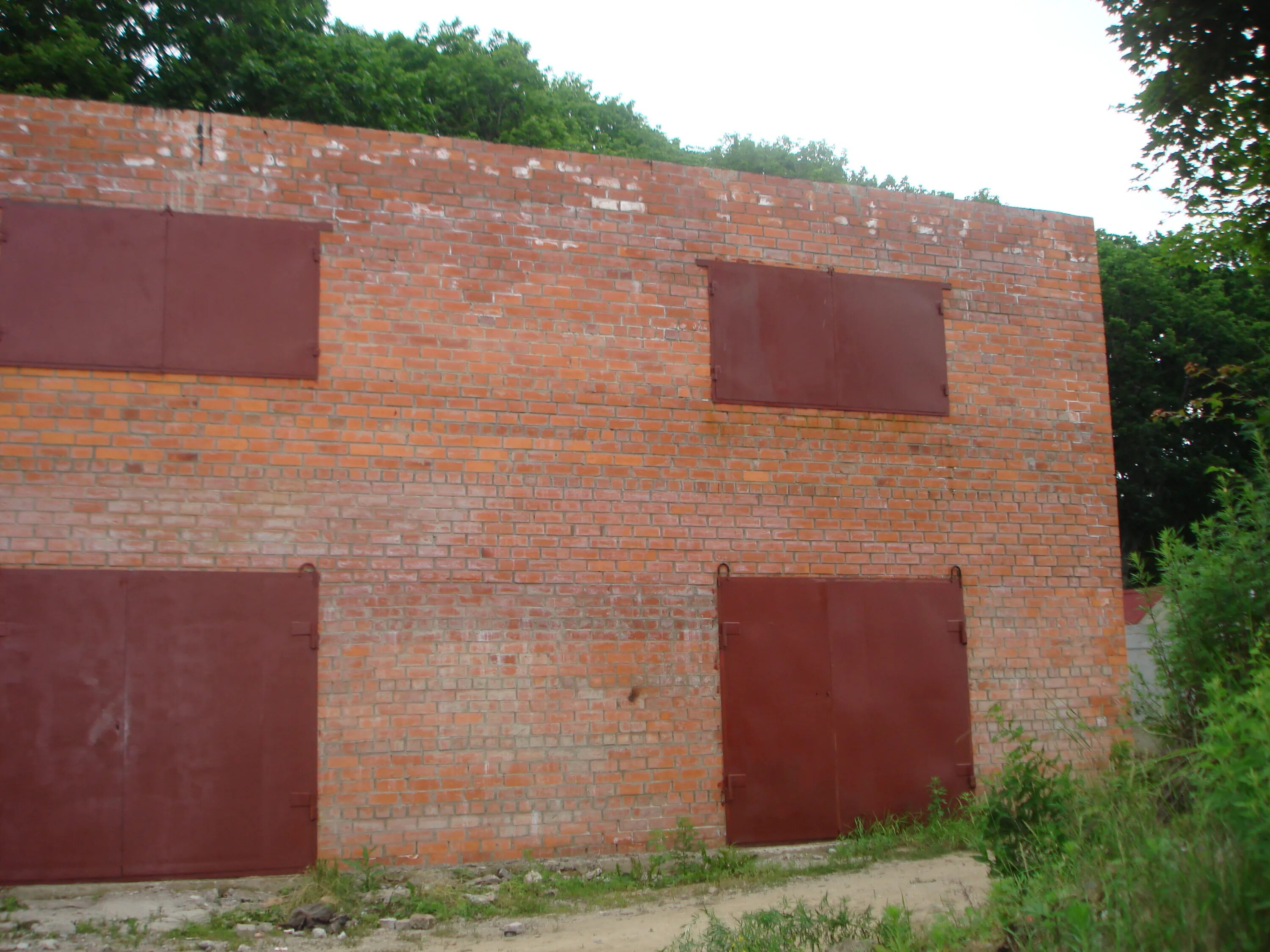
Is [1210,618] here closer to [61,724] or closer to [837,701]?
[837,701]

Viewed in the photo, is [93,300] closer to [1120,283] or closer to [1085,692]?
[1085,692]

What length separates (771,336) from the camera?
8.49m

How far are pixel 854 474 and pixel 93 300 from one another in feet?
18.3

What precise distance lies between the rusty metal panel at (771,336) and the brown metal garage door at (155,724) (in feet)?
11.7

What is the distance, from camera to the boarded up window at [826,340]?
331 inches

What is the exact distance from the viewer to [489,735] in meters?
7.40

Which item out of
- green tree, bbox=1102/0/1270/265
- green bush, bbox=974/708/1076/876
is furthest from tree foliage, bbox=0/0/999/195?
green bush, bbox=974/708/1076/876

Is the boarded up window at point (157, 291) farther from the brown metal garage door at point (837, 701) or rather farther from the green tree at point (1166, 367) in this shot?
the green tree at point (1166, 367)

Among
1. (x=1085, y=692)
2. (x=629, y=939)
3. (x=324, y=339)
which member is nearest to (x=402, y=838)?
(x=629, y=939)

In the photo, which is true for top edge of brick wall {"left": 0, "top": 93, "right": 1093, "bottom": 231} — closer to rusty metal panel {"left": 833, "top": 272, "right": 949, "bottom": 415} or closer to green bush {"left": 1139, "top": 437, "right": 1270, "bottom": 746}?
rusty metal panel {"left": 833, "top": 272, "right": 949, "bottom": 415}

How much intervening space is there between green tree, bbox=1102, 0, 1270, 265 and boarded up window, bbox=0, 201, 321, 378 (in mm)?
6481

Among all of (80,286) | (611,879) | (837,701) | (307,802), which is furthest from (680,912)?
(80,286)

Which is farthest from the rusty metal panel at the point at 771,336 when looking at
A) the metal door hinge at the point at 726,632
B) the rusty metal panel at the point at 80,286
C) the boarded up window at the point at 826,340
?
the rusty metal panel at the point at 80,286

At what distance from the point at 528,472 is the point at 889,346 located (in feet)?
10.4
